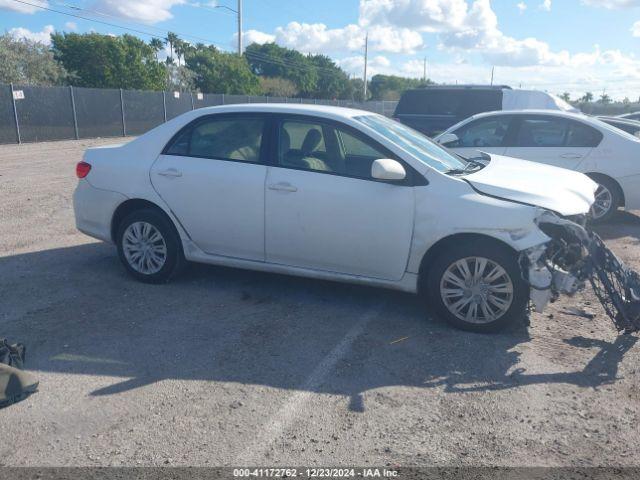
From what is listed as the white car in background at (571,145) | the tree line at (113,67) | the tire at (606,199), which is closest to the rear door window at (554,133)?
the white car in background at (571,145)

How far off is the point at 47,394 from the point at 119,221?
8.13 ft

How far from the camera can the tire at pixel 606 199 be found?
8.62 metres

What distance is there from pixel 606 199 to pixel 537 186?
4390 mm

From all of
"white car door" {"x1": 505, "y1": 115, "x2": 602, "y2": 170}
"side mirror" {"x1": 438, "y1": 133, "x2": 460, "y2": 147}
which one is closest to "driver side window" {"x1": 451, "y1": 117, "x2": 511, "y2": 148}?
"white car door" {"x1": 505, "y1": 115, "x2": 602, "y2": 170}

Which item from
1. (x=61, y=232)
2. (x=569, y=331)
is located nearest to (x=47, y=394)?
(x=569, y=331)

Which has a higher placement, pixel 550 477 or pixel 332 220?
pixel 332 220

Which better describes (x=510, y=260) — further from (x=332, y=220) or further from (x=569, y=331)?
(x=332, y=220)

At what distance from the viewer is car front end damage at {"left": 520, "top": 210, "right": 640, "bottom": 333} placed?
4488 mm

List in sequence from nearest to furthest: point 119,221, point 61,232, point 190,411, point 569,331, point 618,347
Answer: point 190,411
point 618,347
point 569,331
point 119,221
point 61,232

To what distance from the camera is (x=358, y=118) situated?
17.8 ft

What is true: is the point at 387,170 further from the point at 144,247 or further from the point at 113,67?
the point at 113,67

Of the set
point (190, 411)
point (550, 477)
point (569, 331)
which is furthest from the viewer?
point (569, 331)

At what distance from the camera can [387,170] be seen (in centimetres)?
474

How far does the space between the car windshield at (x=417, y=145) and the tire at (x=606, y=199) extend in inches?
154
